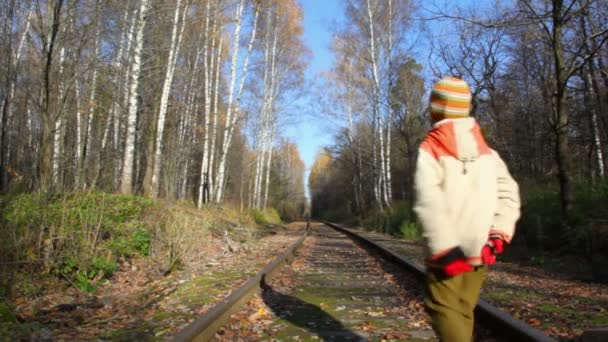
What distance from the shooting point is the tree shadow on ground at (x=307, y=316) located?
4125mm

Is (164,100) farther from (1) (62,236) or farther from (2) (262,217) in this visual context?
(2) (262,217)

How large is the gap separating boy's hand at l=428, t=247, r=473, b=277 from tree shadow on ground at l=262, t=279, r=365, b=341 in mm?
1796

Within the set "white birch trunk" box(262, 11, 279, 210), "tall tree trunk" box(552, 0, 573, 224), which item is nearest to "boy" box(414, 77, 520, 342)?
"tall tree trunk" box(552, 0, 573, 224)

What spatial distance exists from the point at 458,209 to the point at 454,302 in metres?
0.52

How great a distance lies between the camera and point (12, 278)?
5180 millimetres

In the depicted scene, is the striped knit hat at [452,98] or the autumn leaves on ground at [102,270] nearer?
the striped knit hat at [452,98]

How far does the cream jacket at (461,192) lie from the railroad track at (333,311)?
4.33ft

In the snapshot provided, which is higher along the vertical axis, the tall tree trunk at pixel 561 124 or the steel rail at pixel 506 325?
the tall tree trunk at pixel 561 124

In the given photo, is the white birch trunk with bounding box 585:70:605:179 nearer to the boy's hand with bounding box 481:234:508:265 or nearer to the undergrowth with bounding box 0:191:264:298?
the undergrowth with bounding box 0:191:264:298

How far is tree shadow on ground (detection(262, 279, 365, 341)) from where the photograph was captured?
4.12 meters

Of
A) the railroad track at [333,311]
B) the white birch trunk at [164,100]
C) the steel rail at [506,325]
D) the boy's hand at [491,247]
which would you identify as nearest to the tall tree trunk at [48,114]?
the railroad track at [333,311]

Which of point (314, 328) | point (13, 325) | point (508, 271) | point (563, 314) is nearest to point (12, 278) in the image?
point (13, 325)

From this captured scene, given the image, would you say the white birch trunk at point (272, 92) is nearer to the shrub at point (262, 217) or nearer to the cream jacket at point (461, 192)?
the shrub at point (262, 217)

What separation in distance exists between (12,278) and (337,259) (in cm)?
640
